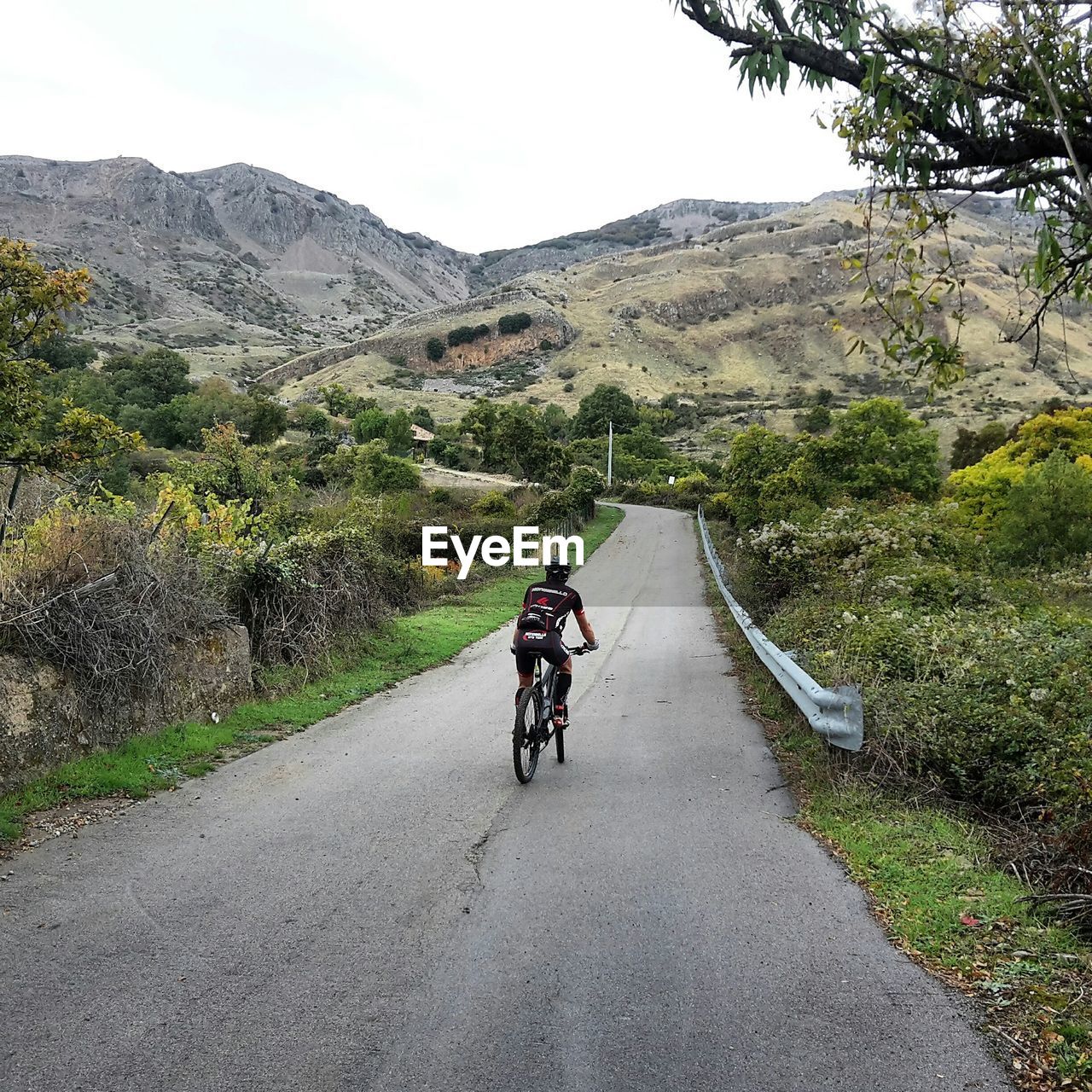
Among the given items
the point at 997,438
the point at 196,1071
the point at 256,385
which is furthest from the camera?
the point at 256,385

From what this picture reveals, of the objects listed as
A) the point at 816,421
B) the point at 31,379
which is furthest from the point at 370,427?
the point at 31,379

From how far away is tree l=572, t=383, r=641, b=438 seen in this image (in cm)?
9094

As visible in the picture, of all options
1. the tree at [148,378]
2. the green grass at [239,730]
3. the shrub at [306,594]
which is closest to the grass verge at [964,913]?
the green grass at [239,730]

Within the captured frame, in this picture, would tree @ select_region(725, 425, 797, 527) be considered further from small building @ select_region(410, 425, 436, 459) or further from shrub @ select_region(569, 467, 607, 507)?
small building @ select_region(410, 425, 436, 459)

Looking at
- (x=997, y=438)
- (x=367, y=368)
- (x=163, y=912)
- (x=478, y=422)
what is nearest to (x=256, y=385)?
(x=367, y=368)

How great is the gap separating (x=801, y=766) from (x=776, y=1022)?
13.6ft

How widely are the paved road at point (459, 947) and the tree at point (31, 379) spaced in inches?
120

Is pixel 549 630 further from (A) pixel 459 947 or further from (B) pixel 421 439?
(B) pixel 421 439

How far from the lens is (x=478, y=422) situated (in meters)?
68.5

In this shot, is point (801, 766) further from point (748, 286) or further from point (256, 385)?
point (748, 286)

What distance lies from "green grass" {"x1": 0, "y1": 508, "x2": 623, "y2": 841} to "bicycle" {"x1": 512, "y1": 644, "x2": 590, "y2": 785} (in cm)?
282

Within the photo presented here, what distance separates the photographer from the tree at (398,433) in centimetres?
→ 6569

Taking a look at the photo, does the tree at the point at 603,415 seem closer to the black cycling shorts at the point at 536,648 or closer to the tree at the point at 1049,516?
the tree at the point at 1049,516

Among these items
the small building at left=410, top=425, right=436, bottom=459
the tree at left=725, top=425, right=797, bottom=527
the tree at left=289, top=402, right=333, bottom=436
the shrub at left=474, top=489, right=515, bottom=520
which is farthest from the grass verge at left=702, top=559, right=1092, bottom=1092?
the tree at left=289, top=402, right=333, bottom=436
